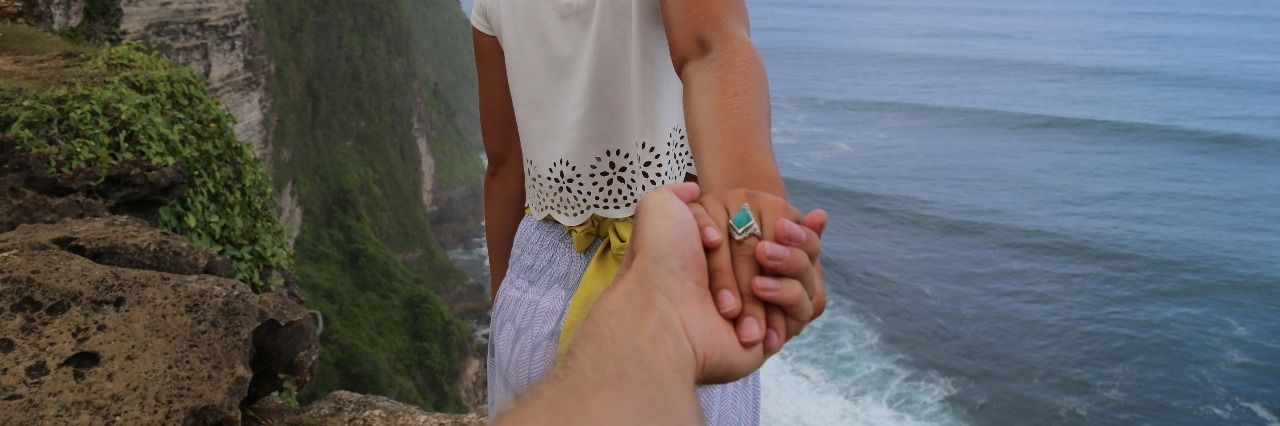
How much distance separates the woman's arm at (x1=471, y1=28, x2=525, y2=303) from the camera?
2.22 meters

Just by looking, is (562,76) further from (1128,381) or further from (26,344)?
(1128,381)

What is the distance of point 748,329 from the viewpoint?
55.4 inches

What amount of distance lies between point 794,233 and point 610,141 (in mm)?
624

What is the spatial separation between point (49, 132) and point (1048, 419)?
26.8 metres

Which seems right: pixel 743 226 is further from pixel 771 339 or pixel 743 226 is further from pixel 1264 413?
pixel 1264 413

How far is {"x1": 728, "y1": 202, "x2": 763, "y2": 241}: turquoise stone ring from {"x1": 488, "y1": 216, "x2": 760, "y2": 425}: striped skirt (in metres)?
0.52

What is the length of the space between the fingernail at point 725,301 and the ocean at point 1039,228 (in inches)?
975

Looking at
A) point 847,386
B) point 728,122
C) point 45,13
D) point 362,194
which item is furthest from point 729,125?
point 362,194

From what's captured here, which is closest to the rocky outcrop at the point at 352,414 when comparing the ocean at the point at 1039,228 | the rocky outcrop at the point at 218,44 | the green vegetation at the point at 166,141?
the green vegetation at the point at 166,141

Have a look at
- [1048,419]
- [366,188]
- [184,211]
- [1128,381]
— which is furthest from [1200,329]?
[184,211]

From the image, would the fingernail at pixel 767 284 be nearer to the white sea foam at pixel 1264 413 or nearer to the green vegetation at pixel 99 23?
the green vegetation at pixel 99 23

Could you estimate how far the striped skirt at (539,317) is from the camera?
196 cm

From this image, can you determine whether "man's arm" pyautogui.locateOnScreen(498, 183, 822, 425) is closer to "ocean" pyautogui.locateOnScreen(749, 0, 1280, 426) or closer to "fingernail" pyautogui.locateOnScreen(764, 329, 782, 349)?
"fingernail" pyautogui.locateOnScreen(764, 329, 782, 349)

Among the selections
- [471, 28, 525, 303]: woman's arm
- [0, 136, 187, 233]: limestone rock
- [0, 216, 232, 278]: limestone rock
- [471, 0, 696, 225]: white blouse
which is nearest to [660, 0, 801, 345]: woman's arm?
[471, 0, 696, 225]: white blouse
